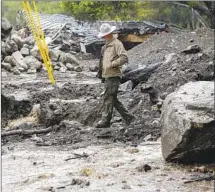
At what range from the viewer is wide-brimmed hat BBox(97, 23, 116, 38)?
359cm

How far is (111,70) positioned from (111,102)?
0.30 metres

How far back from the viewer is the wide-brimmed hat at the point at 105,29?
359 cm

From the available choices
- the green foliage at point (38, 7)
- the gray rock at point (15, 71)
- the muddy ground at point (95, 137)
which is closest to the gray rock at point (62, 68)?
the muddy ground at point (95, 137)

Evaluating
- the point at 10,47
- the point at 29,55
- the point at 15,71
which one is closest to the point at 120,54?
the point at 15,71

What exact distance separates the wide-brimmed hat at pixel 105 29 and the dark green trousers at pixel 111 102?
1.73 feet

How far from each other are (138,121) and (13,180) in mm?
1590

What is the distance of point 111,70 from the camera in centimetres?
404

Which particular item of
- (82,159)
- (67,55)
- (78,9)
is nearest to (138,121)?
(82,159)

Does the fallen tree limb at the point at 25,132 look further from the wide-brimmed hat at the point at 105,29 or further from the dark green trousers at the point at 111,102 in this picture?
the wide-brimmed hat at the point at 105,29

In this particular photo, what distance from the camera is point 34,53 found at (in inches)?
294

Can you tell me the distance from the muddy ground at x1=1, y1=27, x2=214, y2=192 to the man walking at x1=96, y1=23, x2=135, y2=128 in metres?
0.11

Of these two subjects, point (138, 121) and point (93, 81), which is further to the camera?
point (93, 81)

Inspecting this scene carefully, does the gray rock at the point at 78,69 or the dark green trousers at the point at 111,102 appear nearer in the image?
the dark green trousers at the point at 111,102

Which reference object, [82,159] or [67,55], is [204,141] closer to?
[82,159]
